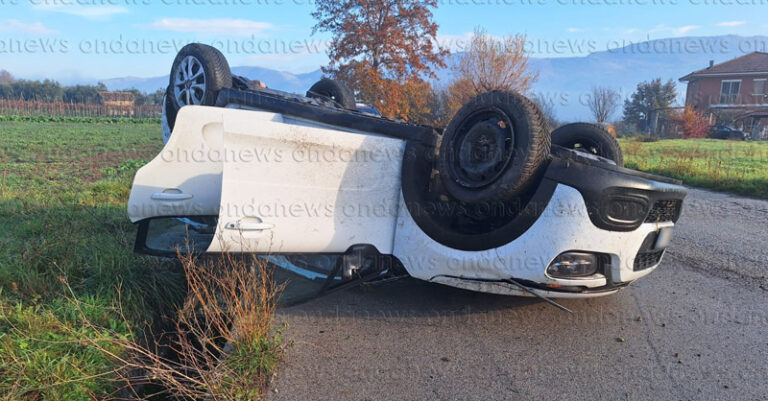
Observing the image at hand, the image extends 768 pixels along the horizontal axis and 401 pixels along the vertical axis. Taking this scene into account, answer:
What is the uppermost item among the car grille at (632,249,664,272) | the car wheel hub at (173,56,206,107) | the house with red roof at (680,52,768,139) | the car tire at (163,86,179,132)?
the house with red roof at (680,52,768,139)

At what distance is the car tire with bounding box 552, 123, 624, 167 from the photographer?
423cm

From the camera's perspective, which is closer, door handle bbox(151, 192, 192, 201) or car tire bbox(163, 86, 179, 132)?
door handle bbox(151, 192, 192, 201)

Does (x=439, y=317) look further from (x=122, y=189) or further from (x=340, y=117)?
(x=122, y=189)

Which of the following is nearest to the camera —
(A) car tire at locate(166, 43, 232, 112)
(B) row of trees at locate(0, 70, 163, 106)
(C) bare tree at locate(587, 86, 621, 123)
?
(A) car tire at locate(166, 43, 232, 112)

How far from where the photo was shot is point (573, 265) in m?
3.08

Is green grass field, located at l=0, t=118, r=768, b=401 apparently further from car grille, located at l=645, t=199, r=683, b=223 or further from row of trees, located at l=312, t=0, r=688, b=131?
row of trees, located at l=312, t=0, r=688, b=131

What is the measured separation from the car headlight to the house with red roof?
52.8 meters

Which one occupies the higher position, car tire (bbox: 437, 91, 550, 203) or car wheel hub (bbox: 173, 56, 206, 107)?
car wheel hub (bbox: 173, 56, 206, 107)

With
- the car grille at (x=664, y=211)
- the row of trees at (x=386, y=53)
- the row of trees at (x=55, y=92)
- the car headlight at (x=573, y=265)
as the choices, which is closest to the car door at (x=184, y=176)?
the car headlight at (x=573, y=265)

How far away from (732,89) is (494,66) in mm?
42708

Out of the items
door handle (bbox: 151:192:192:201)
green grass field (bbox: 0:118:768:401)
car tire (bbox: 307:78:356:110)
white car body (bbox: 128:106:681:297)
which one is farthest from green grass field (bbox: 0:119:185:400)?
car tire (bbox: 307:78:356:110)

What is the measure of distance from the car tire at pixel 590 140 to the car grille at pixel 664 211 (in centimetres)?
84

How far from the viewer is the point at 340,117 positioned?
12.1 ft

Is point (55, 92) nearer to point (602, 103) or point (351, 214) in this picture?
point (602, 103)
